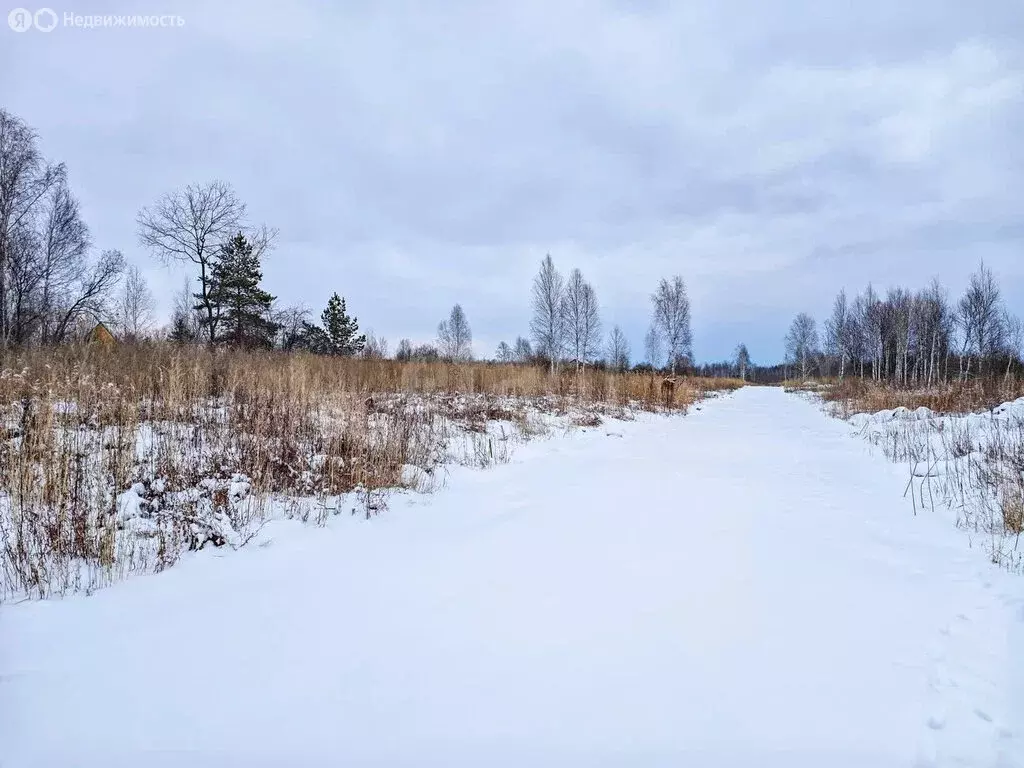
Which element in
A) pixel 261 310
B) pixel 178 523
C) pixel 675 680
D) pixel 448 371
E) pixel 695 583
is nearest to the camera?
pixel 675 680

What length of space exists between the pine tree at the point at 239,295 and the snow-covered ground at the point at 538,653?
66.0 ft

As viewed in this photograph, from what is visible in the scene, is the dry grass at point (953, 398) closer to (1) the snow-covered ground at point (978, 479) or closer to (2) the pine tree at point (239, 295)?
(1) the snow-covered ground at point (978, 479)

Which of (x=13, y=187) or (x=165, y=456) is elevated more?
(x=13, y=187)

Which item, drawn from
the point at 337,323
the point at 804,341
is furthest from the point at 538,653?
the point at 804,341

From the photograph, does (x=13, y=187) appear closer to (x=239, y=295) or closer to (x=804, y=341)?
(x=239, y=295)

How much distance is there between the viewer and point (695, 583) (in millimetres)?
2639

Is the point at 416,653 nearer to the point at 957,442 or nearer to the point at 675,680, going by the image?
the point at 675,680

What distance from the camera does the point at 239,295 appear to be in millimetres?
23734

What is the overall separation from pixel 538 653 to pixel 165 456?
399cm

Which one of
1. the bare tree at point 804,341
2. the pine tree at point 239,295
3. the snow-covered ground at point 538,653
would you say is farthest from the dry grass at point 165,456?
the bare tree at point 804,341

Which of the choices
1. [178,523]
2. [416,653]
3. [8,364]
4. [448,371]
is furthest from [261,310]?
[416,653]

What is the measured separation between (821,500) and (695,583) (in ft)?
9.11

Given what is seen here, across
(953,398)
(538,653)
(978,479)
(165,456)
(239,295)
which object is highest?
(239,295)

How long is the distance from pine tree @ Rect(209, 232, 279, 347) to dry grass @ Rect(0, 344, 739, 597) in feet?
51.2
